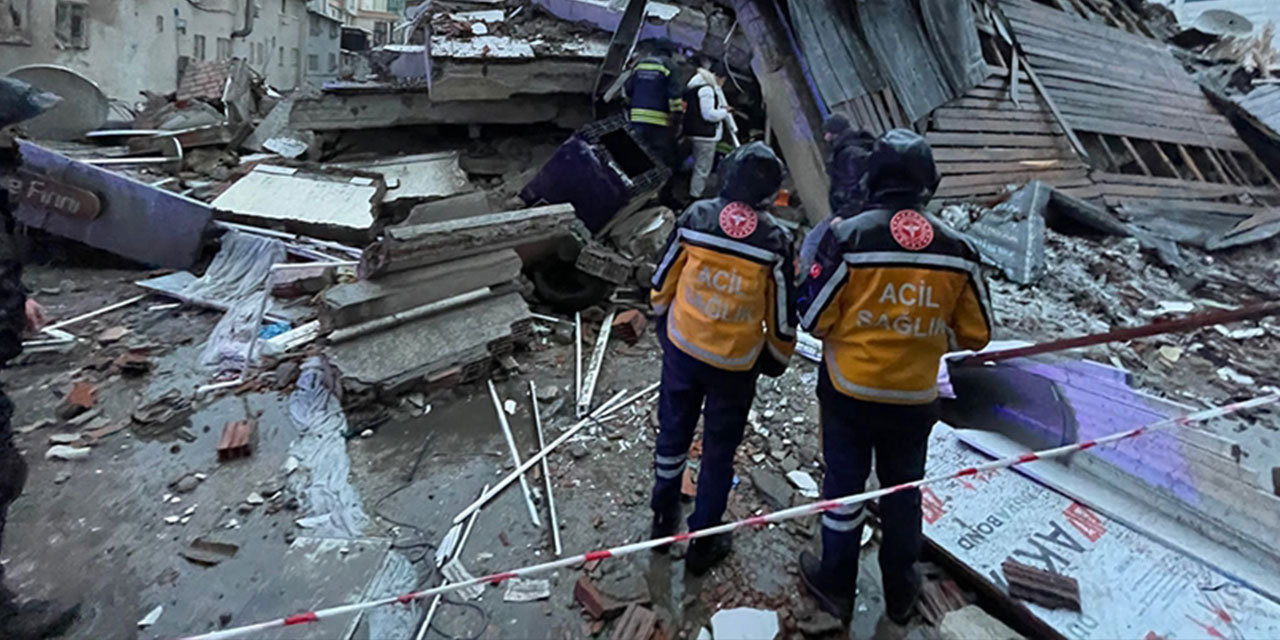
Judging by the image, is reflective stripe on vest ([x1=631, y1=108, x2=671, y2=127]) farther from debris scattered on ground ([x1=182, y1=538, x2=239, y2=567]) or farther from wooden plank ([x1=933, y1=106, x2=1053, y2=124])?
debris scattered on ground ([x1=182, y1=538, x2=239, y2=567])

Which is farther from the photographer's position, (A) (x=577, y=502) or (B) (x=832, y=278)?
(A) (x=577, y=502)

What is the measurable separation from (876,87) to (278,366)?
Answer: 638 cm

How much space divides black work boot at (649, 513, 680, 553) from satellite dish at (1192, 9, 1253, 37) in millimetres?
17047

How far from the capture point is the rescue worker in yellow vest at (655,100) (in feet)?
19.5

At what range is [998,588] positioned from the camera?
8.19 feet

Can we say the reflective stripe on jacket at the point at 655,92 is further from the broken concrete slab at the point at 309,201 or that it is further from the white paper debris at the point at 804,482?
the white paper debris at the point at 804,482

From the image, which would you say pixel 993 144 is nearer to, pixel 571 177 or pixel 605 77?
pixel 605 77

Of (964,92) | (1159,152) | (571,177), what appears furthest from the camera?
(1159,152)

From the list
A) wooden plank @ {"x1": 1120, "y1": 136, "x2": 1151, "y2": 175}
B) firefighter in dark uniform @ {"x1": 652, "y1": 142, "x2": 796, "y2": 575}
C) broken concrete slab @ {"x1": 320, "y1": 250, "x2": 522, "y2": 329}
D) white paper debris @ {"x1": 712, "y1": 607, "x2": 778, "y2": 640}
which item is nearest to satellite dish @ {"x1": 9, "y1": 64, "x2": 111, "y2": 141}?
broken concrete slab @ {"x1": 320, "y1": 250, "x2": 522, "y2": 329}

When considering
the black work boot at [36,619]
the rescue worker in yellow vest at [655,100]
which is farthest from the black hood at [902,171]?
the rescue worker in yellow vest at [655,100]

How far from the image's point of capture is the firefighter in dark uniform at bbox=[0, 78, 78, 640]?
201cm

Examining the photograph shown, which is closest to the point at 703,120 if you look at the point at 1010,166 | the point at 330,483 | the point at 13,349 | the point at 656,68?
the point at 656,68

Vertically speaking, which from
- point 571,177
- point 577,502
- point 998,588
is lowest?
point 577,502

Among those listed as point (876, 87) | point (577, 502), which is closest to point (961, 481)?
point (577, 502)
